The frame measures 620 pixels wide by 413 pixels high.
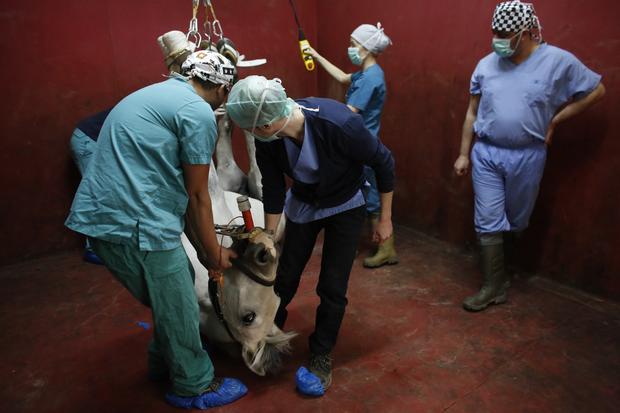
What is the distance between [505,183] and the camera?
2754mm

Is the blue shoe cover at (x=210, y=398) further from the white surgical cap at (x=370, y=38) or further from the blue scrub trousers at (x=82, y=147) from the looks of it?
the white surgical cap at (x=370, y=38)

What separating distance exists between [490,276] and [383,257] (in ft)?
2.64

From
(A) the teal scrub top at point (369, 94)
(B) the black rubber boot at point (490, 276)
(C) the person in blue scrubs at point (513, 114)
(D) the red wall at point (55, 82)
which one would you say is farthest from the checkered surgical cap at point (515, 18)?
(D) the red wall at point (55, 82)

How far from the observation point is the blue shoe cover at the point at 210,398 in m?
2.09

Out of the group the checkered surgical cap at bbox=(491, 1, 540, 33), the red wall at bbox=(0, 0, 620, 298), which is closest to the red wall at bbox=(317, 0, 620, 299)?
the red wall at bbox=(0, 0, 620, 298)

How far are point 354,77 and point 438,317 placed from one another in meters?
1.74

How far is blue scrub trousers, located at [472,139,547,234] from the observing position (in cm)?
266

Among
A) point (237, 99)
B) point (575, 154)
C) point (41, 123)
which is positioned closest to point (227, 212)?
point (237, 99)

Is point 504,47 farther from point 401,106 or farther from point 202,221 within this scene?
Result: point 202,221

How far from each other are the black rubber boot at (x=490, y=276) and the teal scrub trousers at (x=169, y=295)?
1.67 m

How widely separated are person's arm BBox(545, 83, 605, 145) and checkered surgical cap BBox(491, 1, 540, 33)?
476 mm

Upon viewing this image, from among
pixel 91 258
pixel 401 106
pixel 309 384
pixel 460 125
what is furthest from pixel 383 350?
pixel 91 258

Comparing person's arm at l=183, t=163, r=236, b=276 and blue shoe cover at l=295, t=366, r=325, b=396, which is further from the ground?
person's arm at l=183, t=163, r=236, b=276

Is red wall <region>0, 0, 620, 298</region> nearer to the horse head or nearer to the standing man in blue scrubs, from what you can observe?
the horse head
